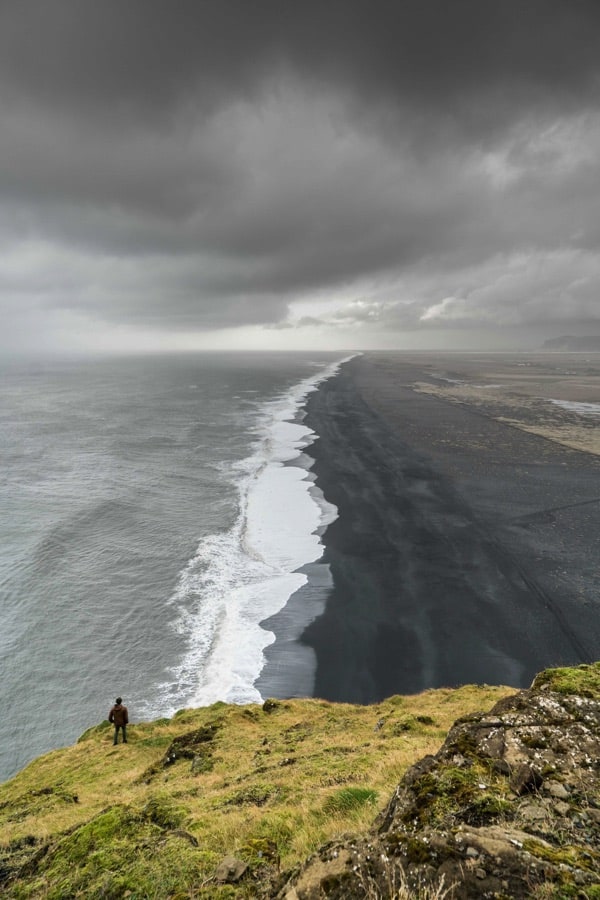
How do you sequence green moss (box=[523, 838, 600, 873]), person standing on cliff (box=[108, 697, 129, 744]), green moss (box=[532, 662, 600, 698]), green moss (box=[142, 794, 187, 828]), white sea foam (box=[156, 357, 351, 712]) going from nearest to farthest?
green moss (box=[523, 838, 600, 873]) → green moss (box=[142, 794, 187, 828]) → green moss (box=[532, 662, 600, 698]) → person standing on cliff (box=[108, 697, 129, 744]) → white sea foam (box=[156, 357, 351, 712])

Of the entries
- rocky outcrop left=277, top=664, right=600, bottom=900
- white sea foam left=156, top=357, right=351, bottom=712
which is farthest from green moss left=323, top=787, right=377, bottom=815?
white sea foam left=156, top=357, right=351, bottom=712

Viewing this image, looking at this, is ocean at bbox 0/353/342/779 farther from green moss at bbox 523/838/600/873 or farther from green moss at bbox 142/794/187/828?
green moss at bbox 523/838/600/873

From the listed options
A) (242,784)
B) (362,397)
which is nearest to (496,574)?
(242,784)

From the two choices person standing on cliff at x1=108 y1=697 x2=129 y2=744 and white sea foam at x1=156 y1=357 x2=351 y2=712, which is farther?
white sea foam at x1=156 y1=357 x2=351 y2=712

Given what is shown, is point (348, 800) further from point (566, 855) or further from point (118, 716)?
point (118, 716)

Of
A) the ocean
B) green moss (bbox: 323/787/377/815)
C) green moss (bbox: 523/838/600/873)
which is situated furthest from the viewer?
the ocean

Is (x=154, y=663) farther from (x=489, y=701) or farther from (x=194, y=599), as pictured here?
(x=489, y=701)
